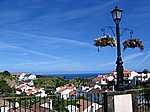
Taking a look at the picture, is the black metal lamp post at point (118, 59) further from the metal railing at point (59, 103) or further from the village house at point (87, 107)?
the village house at point (87, 107)

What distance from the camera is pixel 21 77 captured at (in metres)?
75.2

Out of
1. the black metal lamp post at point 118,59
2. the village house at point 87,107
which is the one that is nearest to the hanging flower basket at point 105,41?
the black metal lamp post at point 118,59

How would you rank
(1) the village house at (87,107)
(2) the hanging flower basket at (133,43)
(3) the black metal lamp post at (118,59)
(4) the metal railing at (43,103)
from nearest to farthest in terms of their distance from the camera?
(4) the metal railing at (43,103)
(3) the black metal lamp post at (118,59)
(1) the village house at (87,107)
(2) the hanging flower basket at (133,43)

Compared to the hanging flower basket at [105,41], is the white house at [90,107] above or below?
below

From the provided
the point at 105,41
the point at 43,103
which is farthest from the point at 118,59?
the point at 43,103

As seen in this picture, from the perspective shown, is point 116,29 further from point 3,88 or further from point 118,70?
point 3,88

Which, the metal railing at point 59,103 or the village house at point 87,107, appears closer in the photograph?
the metal railing at point 59,103

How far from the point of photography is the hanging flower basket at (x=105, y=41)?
17.6 ft

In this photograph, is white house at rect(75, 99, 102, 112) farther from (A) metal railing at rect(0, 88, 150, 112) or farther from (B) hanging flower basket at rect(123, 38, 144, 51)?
(B) hanging flower basket at rect(123, 38, 144, 51)

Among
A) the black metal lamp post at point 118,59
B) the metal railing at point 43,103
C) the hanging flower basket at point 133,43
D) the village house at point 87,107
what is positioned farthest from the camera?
the hanging flower basket at point 133,43

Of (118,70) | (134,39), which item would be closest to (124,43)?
(134,39)

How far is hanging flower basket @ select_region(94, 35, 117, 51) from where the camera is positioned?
17.6 feet

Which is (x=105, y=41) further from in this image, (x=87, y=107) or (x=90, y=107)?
(x=90, y=107)

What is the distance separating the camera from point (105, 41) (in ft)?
17.8
